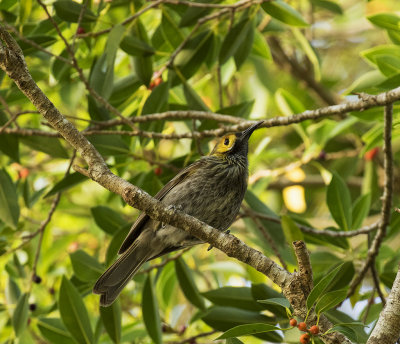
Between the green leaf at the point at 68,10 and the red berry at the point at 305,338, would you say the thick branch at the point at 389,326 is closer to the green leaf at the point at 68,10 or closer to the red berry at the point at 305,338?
the red berry at the point at 305,338

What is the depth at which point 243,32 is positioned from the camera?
427cm

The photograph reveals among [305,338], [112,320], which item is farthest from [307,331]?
[112,320]

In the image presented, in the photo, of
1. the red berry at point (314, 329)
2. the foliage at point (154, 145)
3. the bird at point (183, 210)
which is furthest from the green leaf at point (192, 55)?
the red berry at point (314, 329)

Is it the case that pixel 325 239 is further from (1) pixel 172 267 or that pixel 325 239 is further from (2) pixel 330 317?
(1) pixel 172 267

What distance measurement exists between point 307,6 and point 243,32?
2.42m

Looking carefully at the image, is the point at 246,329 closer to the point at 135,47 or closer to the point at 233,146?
the point at 233,146

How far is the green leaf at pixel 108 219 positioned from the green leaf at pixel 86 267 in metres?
0.27

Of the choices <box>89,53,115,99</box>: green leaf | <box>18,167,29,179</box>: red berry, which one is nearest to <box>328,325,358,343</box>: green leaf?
<box>89,53,115,99</box>: green leaf

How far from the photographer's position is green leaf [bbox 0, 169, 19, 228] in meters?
4.12

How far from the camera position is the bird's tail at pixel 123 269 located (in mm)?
3883

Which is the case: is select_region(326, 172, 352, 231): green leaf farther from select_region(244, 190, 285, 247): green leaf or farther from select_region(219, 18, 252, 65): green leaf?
select_region(219, 18, 252, 65): green leaf

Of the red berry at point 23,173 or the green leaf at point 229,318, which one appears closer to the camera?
the green leaf at point 229,318

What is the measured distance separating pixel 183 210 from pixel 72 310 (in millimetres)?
947

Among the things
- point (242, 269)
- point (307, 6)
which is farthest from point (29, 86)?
point (307, 6)
